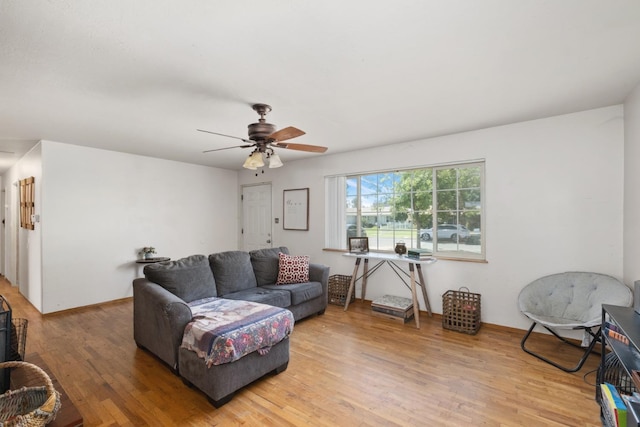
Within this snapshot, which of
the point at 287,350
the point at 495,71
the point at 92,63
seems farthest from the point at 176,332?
the point at 495,71

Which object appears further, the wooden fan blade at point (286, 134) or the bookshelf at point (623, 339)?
the wooden fan blade at point (286, 134)

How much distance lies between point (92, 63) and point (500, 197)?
3953mm

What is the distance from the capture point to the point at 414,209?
159 inches

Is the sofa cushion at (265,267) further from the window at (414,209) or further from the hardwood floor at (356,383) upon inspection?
the window at (414,209)

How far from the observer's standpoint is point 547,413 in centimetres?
191

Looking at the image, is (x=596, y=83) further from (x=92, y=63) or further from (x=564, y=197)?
(x=92, y=63)

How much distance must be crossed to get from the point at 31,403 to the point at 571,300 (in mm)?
4034

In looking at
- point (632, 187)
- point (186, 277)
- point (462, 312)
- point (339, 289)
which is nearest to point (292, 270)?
point (339, 289)

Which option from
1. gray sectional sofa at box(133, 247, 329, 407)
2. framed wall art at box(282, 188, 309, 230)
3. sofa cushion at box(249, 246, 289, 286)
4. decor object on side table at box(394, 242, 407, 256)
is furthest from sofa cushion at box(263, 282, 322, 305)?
framed wall art at box(282, 188, 309, 230)

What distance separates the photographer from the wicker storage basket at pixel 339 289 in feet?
14.1

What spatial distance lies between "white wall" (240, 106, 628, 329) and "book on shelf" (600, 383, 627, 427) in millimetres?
1660

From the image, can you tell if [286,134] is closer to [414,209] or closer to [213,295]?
[213,295]

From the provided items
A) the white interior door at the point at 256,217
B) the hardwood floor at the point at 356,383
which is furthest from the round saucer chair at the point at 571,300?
the white interior door at the point at 256,217

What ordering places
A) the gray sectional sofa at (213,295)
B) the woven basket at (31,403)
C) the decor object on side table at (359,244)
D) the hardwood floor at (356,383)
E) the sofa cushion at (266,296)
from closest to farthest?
the woven basket at (31,403) → the hardwood floor at (356,383) → the gray sectional sofa at (213,295) → the sofa cushion at (266,296) → the decor object on side table at (359,244)
